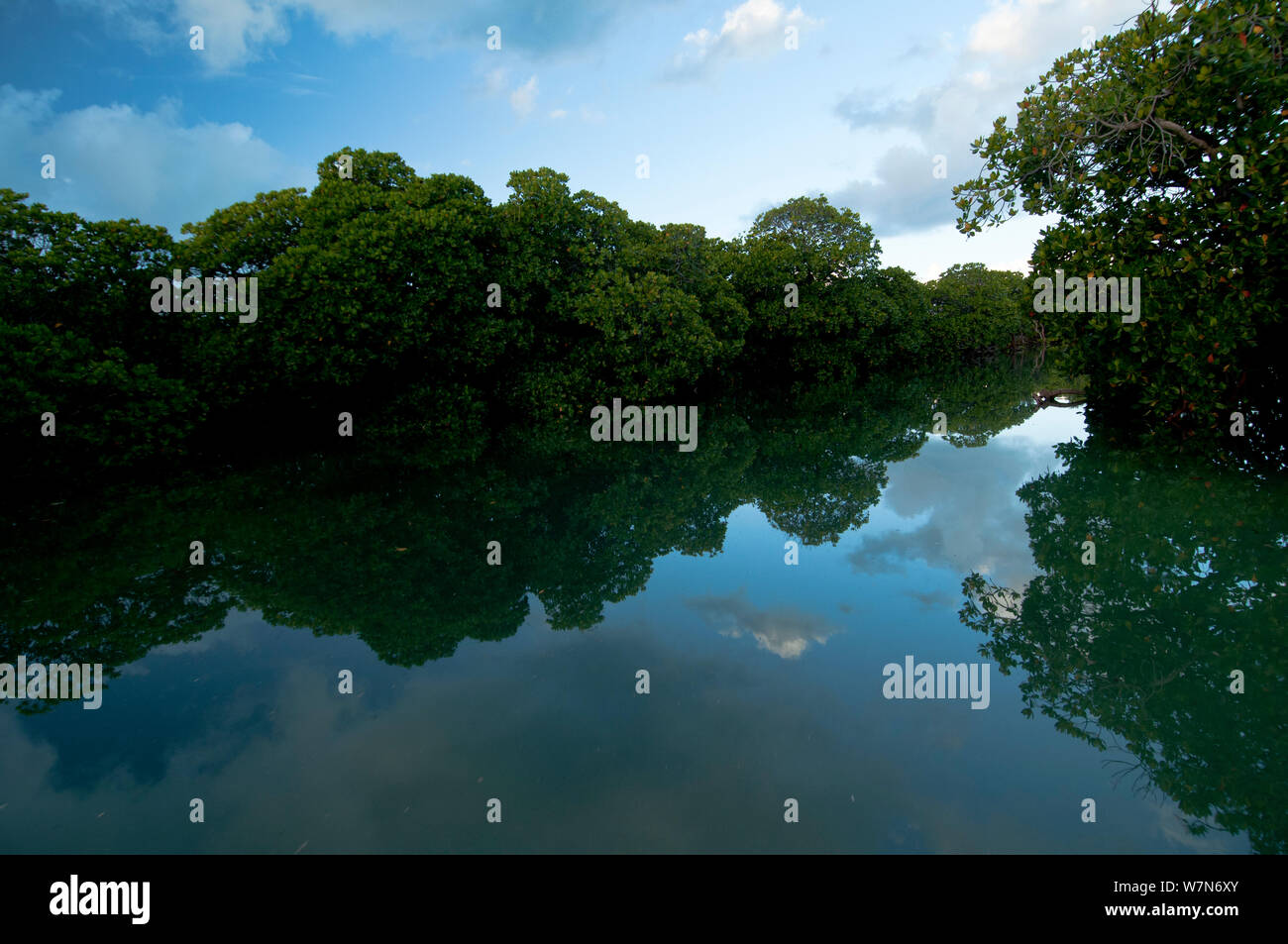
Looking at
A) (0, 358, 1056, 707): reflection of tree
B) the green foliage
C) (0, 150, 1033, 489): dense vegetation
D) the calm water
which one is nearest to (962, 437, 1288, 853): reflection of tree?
the calm water

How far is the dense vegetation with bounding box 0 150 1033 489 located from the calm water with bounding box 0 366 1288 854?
4133 mm

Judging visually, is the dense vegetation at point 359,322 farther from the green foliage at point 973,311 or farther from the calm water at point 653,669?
the green foliage at point 973,311

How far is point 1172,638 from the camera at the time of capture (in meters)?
6.73

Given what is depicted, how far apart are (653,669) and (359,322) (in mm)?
15614

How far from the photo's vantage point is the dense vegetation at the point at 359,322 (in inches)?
565

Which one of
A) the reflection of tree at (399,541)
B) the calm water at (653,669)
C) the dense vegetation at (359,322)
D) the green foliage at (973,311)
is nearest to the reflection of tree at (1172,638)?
the calm water at (653,669)

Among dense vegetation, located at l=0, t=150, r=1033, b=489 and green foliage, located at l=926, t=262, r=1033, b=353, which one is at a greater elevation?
green foliage, located at l=926, t=262, r=1033, b=353

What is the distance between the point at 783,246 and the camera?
1294 inches

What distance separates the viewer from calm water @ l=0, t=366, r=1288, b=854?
448cm

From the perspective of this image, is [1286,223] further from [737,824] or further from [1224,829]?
[737,824]

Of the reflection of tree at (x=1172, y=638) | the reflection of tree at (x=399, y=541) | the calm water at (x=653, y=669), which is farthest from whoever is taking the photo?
the reflection of tree at (x=399, y=541)

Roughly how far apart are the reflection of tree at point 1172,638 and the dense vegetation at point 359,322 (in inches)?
411

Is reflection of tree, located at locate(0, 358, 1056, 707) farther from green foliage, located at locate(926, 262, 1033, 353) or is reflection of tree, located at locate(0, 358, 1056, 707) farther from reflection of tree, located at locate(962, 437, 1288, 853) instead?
green foliage, located at locate(926, 262, 1033, 353)
